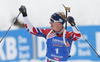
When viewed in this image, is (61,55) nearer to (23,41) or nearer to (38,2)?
(23,41)

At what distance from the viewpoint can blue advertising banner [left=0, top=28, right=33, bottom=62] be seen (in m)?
7.90

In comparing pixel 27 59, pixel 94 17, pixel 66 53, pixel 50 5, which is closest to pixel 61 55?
pixel 66 53

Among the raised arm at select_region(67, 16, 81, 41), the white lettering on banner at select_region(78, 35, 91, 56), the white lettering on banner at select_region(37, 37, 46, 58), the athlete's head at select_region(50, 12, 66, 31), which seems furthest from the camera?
the white lettering on banner at select_region(37, 37, 46, 58)

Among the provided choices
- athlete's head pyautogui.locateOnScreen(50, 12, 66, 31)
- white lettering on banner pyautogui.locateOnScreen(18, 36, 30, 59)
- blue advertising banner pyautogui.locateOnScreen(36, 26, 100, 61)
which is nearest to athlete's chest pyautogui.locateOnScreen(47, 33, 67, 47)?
athlete's head pyautogui.locateOnScreen(50, 12, 66, 31)

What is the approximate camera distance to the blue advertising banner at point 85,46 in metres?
7.71

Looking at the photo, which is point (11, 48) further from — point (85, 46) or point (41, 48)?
point (85, 46)

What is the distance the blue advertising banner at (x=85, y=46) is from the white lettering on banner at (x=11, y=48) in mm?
747

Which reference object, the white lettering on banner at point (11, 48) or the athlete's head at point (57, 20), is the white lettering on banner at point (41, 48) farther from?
the athlete's head at point (57, 20)

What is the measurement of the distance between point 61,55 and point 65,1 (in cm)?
632

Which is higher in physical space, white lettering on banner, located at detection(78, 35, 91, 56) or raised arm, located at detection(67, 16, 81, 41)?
raised arm, located at detection(67, 16, 81, 41)

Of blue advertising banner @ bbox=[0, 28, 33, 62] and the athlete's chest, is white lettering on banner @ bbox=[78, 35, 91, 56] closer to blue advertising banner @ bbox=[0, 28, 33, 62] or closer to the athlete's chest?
blue advertising banner @ bbox=[0, 28, 33, 62]

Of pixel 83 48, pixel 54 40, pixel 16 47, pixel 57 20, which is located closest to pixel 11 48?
pixel 16 47

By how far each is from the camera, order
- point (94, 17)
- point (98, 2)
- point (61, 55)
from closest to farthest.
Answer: point (61, 55) → point (94, 17) → point (98, 2)

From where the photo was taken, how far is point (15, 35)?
799cm
